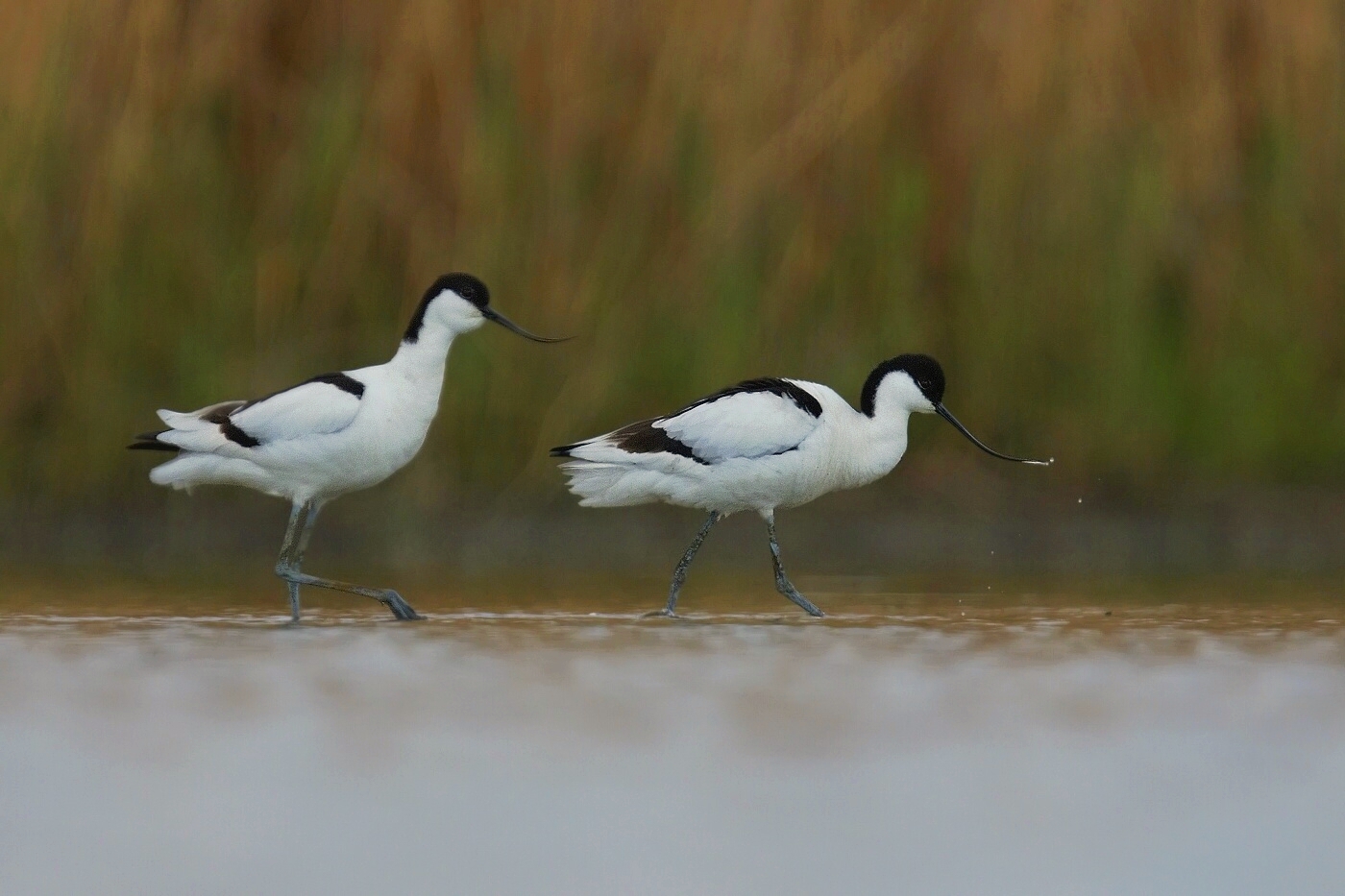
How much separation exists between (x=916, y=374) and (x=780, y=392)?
56cm

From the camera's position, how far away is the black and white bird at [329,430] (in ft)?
21.8

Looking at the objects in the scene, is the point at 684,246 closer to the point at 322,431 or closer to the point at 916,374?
the point at 916,374

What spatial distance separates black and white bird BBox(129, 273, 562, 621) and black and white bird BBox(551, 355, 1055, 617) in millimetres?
501

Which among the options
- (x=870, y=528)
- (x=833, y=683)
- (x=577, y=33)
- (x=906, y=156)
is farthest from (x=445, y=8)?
(x=833, y=683)

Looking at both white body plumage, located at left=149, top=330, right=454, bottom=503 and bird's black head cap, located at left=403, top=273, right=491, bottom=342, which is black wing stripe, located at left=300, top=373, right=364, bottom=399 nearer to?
white body plumage, located at left=149, top=330, right=454, bottom=503

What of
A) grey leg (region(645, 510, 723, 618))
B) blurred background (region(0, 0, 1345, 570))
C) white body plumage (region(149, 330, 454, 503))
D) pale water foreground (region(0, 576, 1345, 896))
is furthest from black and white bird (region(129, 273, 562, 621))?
blurred background (region(0, 0, 1345, 570))

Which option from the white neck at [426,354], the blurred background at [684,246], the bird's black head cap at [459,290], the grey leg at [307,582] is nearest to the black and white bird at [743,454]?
the white neck at [426,354]

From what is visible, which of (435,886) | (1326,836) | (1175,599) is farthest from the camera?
(1175,599)

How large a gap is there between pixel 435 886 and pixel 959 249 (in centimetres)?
541

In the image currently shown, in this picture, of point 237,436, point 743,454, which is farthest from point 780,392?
point 237,436

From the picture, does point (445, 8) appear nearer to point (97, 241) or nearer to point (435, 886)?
point (97, 241)

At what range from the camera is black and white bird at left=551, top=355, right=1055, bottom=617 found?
6820mm

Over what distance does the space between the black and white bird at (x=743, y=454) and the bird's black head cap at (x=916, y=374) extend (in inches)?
5.6

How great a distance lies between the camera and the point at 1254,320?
27.6ft
